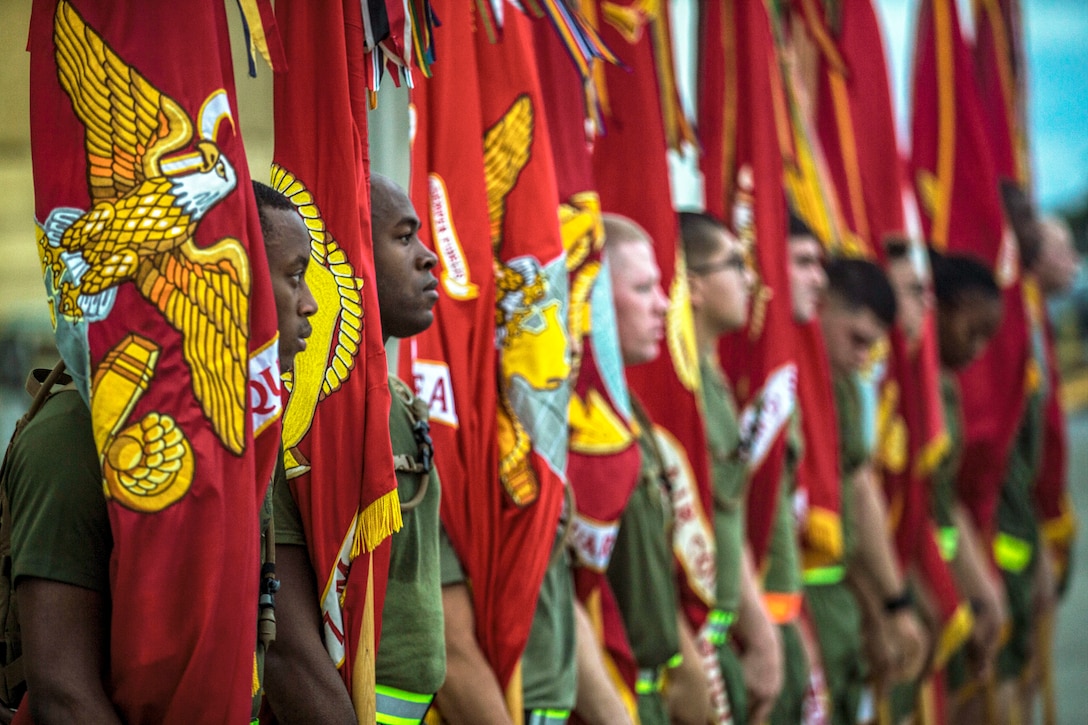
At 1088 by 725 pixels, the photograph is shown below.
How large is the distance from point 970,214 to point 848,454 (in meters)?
1.48

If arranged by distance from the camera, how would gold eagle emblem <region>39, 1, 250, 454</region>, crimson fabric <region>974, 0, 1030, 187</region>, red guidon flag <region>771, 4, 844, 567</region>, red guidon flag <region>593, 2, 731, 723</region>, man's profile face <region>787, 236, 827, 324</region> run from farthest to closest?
crimson fabric <region>974, 0, 1030, 187</region>
man's profile face <region>787, 236, 827, 324</region>
red guidon flag <region>771, 4, 844, 567</region>
red guidon flag <region>593, 2, 731, 723</region>
gold eagle emblem <region>39, 1, 250, 454</region>

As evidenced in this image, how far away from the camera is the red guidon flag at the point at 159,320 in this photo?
154 cm

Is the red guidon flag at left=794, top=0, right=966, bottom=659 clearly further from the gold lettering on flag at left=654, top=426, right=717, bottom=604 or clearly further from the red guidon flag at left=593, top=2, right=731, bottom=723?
the gold lettering on flag at left=654, top=426, right=717, bottom=604

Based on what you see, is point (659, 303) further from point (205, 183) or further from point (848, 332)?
point (205, 183)

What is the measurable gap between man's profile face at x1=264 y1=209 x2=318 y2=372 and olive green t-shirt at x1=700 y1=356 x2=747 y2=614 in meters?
1.44

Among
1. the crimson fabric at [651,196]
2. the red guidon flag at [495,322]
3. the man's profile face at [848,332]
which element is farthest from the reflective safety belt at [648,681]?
the man's profile face at [848,332]

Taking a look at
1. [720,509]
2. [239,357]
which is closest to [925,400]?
[720,509]

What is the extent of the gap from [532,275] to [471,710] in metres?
0.72

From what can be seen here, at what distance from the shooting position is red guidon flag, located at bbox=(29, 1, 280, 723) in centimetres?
154

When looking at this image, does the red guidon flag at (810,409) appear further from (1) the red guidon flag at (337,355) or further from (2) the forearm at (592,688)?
(1) the red guidon flag at (337,355)

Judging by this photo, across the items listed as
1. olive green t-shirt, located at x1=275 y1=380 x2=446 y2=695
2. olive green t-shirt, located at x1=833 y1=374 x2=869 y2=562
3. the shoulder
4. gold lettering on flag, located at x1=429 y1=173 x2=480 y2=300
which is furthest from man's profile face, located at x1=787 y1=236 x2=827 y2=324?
the shoulder

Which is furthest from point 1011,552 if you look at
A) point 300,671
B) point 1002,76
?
point 300,671

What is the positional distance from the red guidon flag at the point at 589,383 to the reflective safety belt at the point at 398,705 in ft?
2.04

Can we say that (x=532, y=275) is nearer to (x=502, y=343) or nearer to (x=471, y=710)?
(x=502, y=343)
